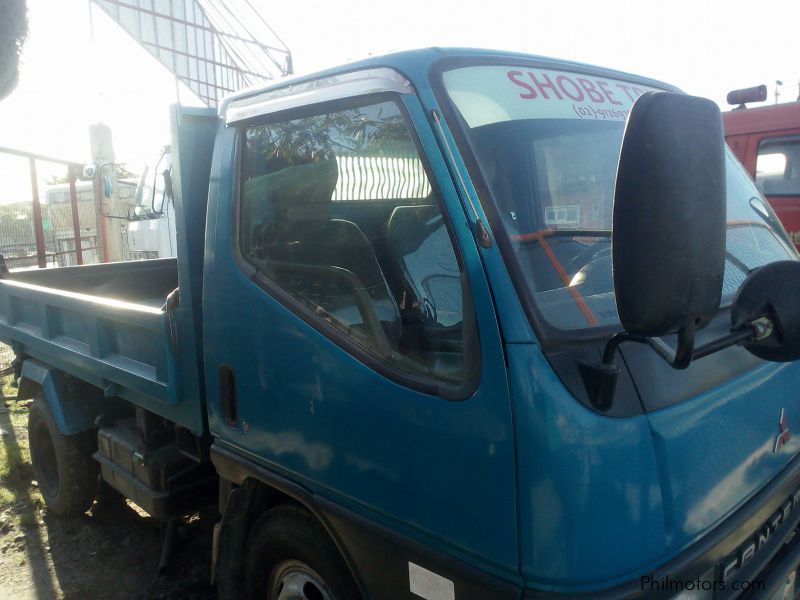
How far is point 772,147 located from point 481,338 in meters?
7.21

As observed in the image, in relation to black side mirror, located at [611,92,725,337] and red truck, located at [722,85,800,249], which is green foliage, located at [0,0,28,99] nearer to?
red truck, located at [722,85,800,249]

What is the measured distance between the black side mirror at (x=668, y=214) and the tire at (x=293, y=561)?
1187mm

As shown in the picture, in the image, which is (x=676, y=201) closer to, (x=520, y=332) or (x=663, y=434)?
(x=520, y=332)

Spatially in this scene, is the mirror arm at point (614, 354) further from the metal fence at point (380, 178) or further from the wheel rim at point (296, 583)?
the wheel rim at point (296, 583)

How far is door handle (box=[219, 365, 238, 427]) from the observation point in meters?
2.34

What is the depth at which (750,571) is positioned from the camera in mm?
1840

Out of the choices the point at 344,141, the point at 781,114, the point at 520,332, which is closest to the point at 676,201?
the point at 520,332

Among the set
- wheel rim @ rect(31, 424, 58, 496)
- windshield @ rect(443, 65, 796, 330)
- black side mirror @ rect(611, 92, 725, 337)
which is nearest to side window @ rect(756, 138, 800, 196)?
windshield @ rect(443, 65, 796, 330)

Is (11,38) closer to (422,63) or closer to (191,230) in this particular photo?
(191,230)

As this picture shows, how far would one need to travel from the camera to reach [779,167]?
7355 mm

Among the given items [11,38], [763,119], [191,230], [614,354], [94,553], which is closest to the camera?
[614,354]

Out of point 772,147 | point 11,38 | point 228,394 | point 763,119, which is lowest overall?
point 228,394

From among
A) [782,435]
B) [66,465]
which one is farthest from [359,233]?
[66,465]

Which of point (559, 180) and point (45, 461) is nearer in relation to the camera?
point (559, 180)
